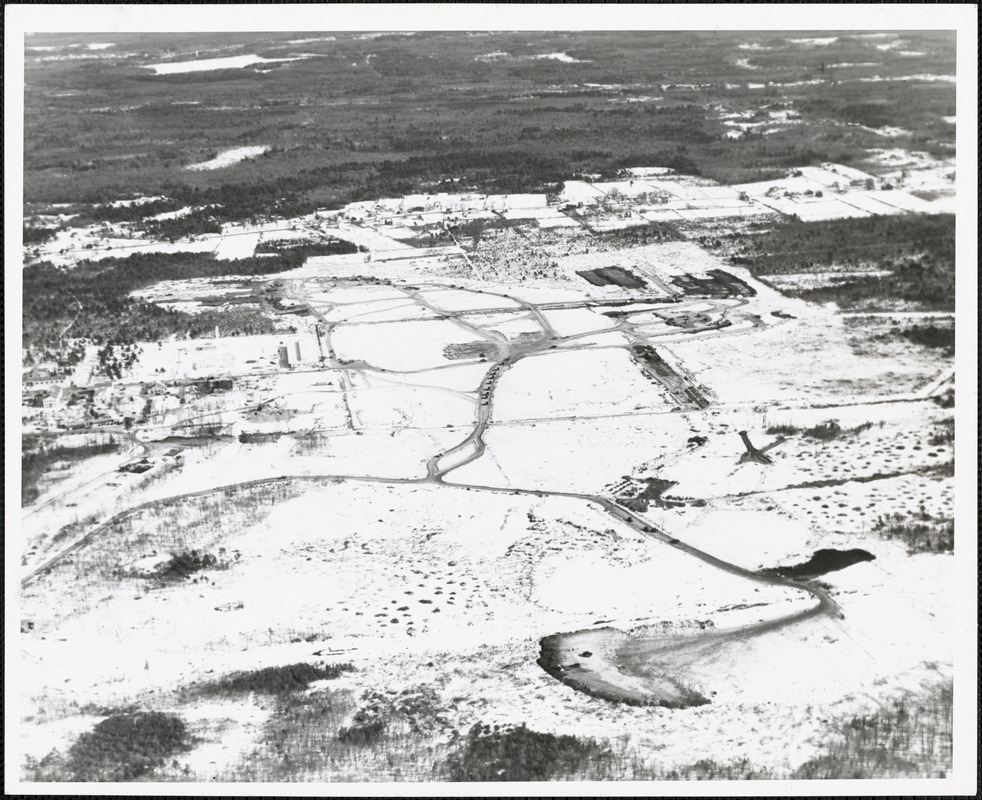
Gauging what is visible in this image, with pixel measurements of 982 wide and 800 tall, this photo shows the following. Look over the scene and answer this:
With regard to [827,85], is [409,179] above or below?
below

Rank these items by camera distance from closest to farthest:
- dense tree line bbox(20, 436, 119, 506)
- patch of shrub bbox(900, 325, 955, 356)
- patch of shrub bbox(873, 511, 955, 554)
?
patch of shrub bbox(873, 511, 955, 554) → dense tree line bbox(20, 436, 119, 506) → patch of shrub bbox(900, 325, 955, 356)

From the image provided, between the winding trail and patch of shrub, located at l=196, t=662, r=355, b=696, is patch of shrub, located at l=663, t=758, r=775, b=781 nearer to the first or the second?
the winding trail

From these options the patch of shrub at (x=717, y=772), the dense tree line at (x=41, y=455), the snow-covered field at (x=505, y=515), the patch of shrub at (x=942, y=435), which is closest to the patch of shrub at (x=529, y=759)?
the snow-covered field at (x=505, y=515)

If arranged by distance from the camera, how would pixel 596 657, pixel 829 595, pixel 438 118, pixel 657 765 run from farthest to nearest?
pixel 438 118, pixel 829 595, pixel 596 657, pixel 657 765

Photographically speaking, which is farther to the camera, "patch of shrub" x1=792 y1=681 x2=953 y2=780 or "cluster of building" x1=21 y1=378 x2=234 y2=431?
"cluster of building" x1=21 y1=378 x2=234 y2=431

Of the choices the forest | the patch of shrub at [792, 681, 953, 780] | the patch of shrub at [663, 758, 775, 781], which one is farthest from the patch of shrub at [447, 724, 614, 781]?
the forest

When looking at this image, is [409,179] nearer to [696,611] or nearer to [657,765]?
[696,611]

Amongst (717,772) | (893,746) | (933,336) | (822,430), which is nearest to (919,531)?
(822,430)

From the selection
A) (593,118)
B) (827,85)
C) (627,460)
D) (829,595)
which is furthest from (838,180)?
(829,595)
